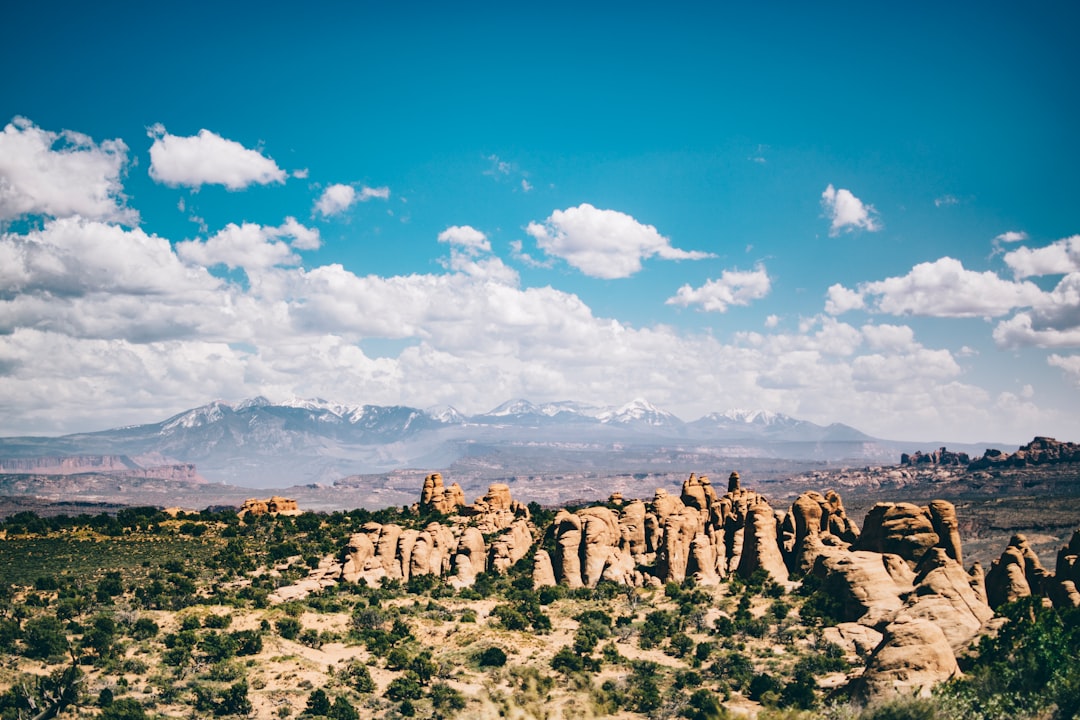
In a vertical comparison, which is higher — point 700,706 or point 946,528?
point 946,528

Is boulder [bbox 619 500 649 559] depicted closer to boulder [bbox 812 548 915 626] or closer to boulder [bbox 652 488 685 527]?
boulder [bbox 652 488 685 527]

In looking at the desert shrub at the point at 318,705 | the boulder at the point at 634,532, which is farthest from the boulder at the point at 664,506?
the desert shrub at the point at 318,705

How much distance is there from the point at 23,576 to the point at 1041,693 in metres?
82.1

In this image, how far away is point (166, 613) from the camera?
2510 inches

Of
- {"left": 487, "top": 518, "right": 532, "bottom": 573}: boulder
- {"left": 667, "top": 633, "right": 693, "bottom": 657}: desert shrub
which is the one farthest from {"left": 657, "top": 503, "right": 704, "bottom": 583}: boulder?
{"left": 667, "top": 633, "right": 693, "bottom": 657}: desert shrub

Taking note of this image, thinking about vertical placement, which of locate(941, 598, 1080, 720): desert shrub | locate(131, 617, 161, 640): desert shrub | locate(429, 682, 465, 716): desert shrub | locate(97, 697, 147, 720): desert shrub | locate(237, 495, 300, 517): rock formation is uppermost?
locate(941, 598, 1080, 720): desert shrub

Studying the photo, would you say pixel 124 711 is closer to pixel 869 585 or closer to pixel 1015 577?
pixel 869 585

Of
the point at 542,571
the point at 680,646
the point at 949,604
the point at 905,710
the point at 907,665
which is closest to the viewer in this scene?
the point at 905,710

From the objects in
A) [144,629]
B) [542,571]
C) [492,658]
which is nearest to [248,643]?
[144,629]

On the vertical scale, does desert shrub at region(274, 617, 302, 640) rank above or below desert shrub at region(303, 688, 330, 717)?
above

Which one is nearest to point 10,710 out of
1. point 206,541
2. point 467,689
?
point 467,689

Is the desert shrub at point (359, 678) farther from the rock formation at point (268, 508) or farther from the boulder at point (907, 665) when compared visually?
the rock formation at point (268, 508)

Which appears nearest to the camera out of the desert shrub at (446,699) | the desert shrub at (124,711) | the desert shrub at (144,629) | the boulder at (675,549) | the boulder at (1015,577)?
the desert shrub at (124,711)

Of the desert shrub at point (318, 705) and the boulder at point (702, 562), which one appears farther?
the boulder at point (702, 562)
